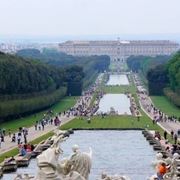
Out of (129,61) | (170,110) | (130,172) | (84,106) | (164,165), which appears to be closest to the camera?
(164,165)

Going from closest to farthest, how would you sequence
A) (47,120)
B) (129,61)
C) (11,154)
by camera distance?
1. (11,154)
2. (47,120)
3. (129,61)

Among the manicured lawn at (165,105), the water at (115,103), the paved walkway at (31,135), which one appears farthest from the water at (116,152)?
the water at (115,103)

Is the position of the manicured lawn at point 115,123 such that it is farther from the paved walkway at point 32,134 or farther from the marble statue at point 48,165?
the marble statue at point 48,165

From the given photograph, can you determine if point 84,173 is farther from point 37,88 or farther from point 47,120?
point 37,88

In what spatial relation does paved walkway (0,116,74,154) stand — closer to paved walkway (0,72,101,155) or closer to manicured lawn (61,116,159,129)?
paved walkway (0,72,101,155)

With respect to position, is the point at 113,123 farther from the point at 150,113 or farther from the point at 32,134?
the point at 150,113

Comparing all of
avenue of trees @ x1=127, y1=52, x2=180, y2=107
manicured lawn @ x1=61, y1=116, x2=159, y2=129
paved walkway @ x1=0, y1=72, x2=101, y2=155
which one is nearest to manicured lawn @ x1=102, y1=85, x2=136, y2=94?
avenue of trees @ x1=127, y1=52, x2=180, y2=107

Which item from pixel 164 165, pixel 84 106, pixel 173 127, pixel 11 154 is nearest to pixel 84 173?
pixel 164 165

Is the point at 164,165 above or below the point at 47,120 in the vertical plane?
above
